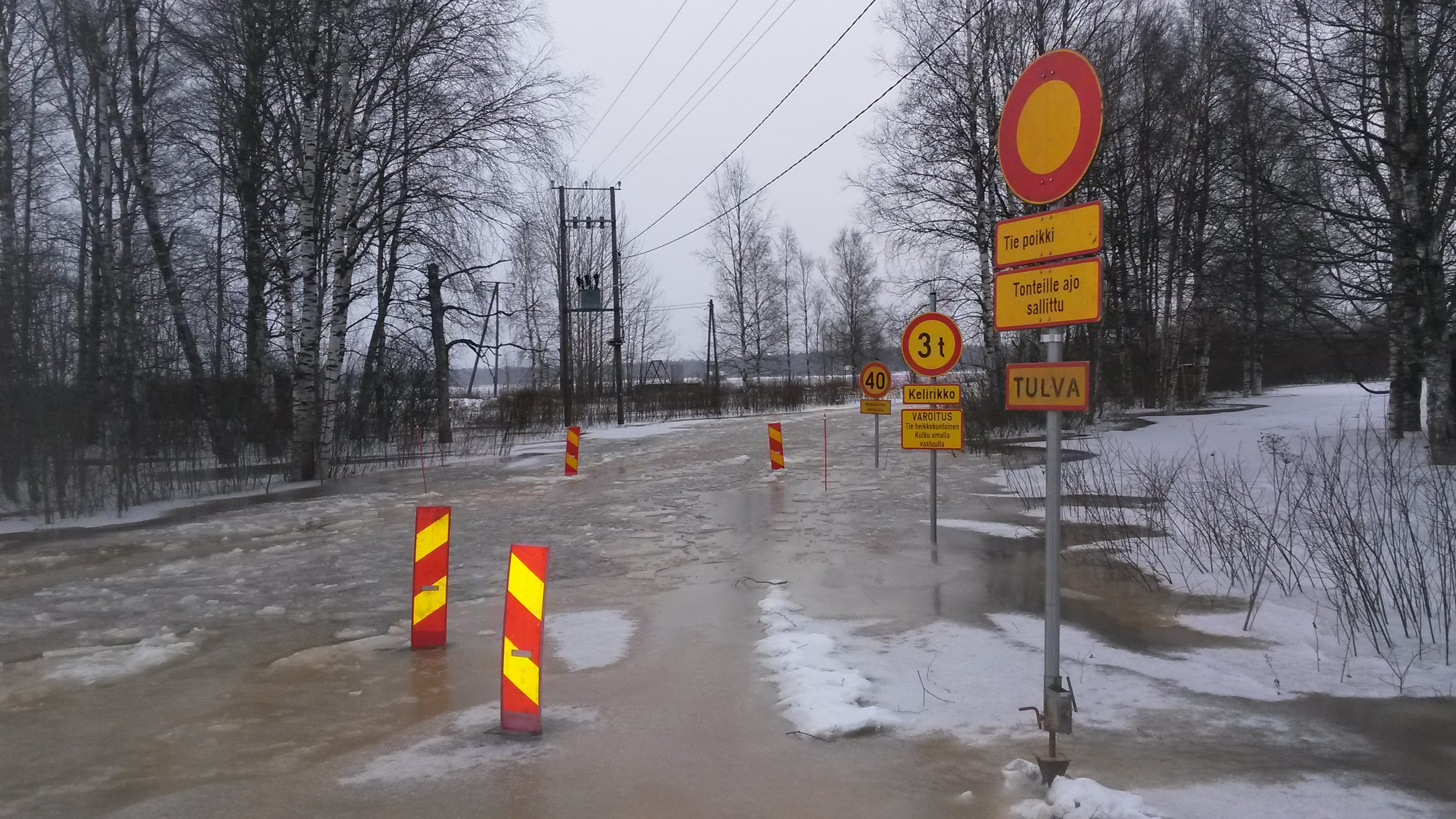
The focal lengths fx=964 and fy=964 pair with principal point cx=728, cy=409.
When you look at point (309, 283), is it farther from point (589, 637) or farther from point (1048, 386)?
point (1048, 386)

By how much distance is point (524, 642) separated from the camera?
511 cm

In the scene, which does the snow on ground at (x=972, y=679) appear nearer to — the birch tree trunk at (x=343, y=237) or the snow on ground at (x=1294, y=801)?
the snow on ground at (x=1294, y=801)

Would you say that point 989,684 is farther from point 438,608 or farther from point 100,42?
point 100,42

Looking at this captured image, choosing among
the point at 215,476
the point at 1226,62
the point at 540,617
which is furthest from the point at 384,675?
the point at 1226,62

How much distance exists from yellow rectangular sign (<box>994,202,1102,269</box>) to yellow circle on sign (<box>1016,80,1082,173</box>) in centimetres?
24

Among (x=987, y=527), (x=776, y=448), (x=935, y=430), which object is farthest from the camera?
(x=776, y=448)

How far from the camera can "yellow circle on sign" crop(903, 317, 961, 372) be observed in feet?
32.3

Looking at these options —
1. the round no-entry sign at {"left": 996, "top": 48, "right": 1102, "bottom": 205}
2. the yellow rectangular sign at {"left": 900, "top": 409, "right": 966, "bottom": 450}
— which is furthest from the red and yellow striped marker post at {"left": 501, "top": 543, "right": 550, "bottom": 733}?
the yellow rectangular sign at {"left": 900, "top": 409, "right": 966, "bottom": 450}

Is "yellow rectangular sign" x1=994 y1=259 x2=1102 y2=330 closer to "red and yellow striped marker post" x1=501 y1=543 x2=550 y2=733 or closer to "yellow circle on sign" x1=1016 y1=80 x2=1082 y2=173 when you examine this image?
"yellow circle on sign" x1=1016 y1=80 x2=1082 y2=173

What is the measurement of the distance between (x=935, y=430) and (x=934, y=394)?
16.2 inches

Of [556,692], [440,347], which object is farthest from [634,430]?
[556,692]

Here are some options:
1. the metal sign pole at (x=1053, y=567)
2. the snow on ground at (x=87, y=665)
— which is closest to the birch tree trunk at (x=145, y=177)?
the snow on ground at (x=87, y=665)

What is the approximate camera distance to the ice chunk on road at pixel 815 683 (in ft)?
16.3

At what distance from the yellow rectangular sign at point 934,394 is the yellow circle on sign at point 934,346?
0.92 ft
